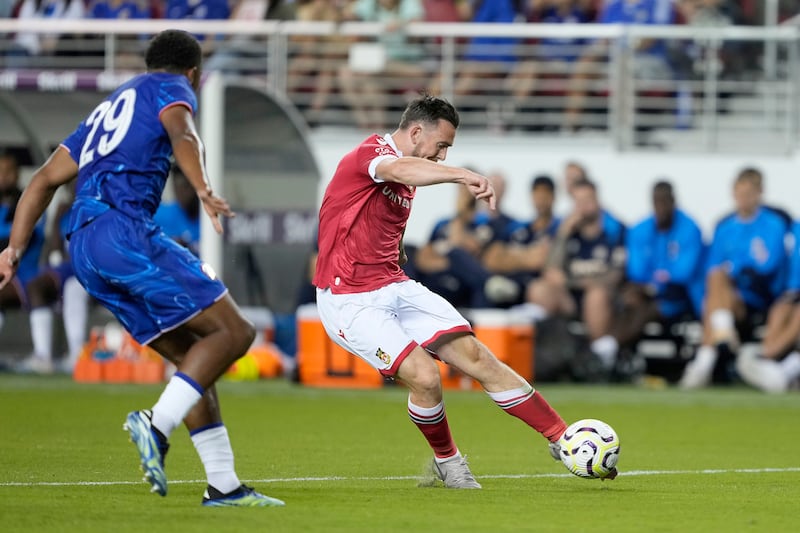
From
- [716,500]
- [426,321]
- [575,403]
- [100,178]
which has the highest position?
[100,178]

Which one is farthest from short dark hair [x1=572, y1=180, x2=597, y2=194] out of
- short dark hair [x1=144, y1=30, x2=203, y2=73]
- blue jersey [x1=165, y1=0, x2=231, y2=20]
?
short dark hair [x1=144, y1=30, x2=203, y2=73]

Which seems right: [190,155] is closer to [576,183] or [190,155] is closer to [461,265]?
[461,265]

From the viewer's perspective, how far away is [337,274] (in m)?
8.59

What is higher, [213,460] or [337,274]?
[337,274]

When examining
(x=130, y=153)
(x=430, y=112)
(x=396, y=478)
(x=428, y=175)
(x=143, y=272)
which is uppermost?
(x=430, y=112)

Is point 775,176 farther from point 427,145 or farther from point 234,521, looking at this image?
point 234,521

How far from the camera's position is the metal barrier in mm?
19953

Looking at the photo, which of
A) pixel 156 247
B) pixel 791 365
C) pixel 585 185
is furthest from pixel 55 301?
pixel 156 247

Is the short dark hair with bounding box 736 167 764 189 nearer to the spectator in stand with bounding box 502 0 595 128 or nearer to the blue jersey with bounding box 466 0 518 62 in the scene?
the spectator in stand with bounding box 502 0 595 128

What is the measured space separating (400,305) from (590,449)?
1.31m

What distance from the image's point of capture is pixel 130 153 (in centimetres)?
734

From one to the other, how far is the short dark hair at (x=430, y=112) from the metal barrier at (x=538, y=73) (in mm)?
11661

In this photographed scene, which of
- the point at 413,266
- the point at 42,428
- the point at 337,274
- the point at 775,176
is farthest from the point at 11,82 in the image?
the point at 337,274

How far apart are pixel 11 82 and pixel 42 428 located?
830cm
